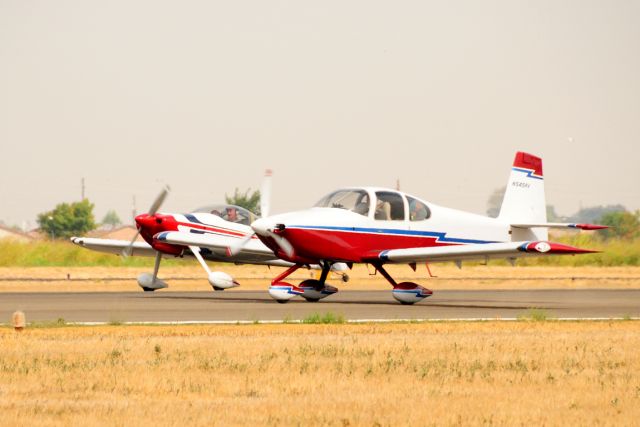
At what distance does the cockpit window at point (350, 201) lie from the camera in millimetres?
25156

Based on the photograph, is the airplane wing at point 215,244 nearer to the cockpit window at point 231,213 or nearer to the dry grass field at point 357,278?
the cockpit window at point 231,213

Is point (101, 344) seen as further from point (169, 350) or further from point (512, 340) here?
point (512, 340)

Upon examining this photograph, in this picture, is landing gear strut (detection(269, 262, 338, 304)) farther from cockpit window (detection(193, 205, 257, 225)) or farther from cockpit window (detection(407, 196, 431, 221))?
cockpit window (detection(193, 205, 257, 225))

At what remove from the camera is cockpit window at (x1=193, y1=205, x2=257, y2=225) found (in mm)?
30797

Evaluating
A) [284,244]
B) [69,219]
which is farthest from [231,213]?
[69,219]

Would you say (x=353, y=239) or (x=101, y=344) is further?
(x=353, y=239)

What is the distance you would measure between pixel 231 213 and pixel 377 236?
6807 mm

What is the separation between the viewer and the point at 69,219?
422ft

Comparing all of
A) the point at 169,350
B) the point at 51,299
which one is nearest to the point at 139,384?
the point at 169,350

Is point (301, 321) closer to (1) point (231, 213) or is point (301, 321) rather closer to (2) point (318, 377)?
(2) point (318, 377)

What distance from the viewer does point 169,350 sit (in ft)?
44.4

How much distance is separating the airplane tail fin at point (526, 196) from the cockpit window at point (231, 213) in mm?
6956

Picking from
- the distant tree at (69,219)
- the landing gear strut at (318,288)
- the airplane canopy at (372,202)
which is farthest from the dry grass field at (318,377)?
the distant tree at (69,219)

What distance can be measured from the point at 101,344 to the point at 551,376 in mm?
5926
